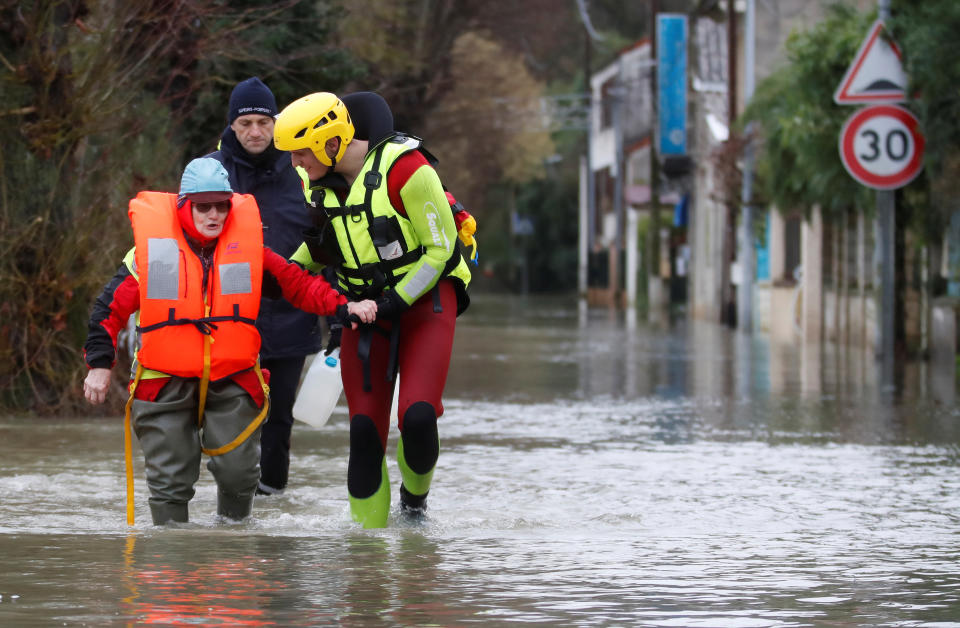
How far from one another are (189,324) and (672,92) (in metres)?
35.9

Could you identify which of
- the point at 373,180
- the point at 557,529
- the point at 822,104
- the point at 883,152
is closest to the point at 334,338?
the point at 373,180

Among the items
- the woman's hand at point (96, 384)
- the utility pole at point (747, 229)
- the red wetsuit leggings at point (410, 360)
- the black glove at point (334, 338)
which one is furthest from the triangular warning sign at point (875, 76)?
the utility pole at point (747, 229)

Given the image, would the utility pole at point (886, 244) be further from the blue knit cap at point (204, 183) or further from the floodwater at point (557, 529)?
the blue knit cap at point (204, 183)

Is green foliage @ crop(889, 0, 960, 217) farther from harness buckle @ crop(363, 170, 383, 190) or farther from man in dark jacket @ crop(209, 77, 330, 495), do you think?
harness buckle @ crop(363, 170, 383, 190)

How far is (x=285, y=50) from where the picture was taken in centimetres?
1761

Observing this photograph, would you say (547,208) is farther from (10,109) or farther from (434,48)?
(10,109)

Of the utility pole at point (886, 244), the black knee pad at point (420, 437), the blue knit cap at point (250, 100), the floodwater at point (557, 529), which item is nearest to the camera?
the floodwater at point (557, 529)

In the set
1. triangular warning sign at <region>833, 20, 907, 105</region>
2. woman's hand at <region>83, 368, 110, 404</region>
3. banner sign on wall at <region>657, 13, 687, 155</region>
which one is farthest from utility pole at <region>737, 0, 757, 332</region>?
woman's hand at <region>83, 368, 110, 404</region>

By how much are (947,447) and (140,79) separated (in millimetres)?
5416

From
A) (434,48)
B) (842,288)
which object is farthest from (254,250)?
(434,48)

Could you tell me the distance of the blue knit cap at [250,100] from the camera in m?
8.41

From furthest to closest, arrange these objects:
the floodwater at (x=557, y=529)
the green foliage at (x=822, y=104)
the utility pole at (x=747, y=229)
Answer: the utility pole at (x=747, y=229) → the green foliage at (x=822, y=104) → the floodwater at (x=557, y=529)

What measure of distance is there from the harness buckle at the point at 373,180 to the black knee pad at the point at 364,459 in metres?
0.85

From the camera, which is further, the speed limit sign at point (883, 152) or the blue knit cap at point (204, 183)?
the speed limit sign at point (883, 152)
